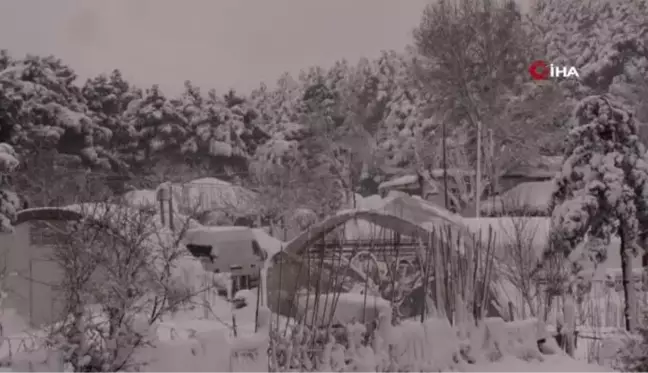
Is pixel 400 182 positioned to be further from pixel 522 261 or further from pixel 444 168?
pixel 522 261

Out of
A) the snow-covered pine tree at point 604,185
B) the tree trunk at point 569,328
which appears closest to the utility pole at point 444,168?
the snow-covered pine tree at point 604,185

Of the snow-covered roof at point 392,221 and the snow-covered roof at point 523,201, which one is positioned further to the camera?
the snow-covered roof at point 523,201

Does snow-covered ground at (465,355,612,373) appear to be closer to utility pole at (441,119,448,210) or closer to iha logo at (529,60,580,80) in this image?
utility pole at (441,119,448,210)

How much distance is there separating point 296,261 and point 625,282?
7.07 feet

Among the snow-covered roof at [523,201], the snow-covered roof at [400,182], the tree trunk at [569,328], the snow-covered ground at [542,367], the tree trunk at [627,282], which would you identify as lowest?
the snow-covered ground at [542,367]

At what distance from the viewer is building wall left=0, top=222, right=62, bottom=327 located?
4.17 m

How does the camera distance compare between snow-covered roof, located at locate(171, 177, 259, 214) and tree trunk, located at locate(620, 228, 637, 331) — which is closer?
snow-covered roof, located at locate(171, 177, 259, 214)

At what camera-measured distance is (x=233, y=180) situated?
4836 millimetres

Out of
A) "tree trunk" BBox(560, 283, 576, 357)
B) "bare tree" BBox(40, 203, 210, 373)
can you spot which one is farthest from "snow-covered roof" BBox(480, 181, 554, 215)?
"bare tree" BBox(40, 203, 210, 373)

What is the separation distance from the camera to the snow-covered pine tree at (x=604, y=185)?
5.00 metres

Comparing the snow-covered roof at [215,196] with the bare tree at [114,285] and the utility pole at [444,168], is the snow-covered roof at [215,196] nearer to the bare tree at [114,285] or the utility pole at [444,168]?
the bare tree at [114,285]

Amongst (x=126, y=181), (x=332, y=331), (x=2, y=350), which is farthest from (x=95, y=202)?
(x=332, y=331)

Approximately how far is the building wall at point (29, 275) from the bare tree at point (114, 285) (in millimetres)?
279

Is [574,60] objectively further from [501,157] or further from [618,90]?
[501,157]
